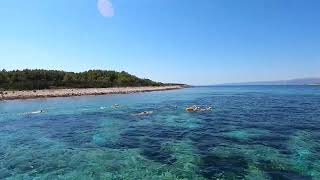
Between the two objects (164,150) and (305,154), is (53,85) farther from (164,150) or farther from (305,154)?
(305,154)

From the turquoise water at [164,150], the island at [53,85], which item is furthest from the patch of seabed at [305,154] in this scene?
the island at [53,85]

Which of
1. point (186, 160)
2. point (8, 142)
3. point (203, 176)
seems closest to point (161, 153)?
point (186, 160)

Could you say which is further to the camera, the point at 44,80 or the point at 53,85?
the point at 44,80

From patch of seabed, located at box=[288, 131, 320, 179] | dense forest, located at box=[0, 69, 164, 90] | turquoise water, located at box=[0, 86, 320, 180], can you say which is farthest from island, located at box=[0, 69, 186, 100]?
patch of seabed, located at box=[288, 131, 320, 179]

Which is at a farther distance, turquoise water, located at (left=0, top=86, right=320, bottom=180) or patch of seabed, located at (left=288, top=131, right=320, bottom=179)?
turquoise water, located at (left=0, top=86, right=320, bottom=180)

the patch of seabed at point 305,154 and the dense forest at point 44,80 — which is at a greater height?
the dense forest at point 44,80

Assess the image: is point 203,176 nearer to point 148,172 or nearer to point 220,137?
point 148,172

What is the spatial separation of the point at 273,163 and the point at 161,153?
664 centimetres

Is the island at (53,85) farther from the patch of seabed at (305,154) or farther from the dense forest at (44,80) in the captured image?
the patch of seabed at (305,154)

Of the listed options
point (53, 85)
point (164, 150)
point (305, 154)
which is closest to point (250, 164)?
point (305, 154)

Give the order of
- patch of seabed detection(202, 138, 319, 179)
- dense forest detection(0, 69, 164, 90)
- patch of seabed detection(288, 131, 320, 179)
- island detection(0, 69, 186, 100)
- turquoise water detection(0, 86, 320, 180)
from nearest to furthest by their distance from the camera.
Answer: patch of seabed detection(202, 138, 319, 179) < patch of seabed detection(288, 131, 320, 179) < turquoise water detection(0, 86, 320, 180) < island detection(0, 69, 186, 100) < dense forest detection(0, 69, 164, 90)

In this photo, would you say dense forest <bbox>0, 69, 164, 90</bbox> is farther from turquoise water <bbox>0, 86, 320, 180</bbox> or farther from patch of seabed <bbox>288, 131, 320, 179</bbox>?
patch of seabed <bbox>288, 131, 320, 179</bbox>

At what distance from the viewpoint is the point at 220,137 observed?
23.9 meters

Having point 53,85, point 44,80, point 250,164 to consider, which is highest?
point 44,80
